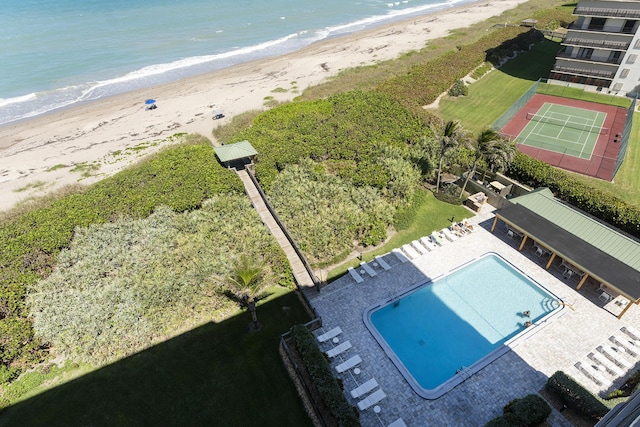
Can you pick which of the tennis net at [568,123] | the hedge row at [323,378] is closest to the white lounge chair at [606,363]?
the hedge row at [323,378]

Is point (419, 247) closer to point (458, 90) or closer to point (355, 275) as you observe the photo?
point (355, 275)

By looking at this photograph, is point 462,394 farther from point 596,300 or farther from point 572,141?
point 572,141

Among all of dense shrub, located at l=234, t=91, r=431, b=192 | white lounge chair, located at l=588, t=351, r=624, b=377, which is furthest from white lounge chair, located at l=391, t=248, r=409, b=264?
white lounge chair, located at l=588, t=351, r=624, b=377

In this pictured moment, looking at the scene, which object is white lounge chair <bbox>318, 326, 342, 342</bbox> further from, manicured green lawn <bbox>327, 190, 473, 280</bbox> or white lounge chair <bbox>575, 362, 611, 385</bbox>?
white lounge chair <bbox>575, 362, 611, 385</bbox>

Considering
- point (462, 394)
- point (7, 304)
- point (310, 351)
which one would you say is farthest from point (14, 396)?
point (462, 394)

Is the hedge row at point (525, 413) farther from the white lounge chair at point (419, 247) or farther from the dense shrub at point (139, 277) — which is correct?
the dense shrub at point (139, 277)

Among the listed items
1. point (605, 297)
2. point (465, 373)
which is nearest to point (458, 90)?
point (605, 297)
